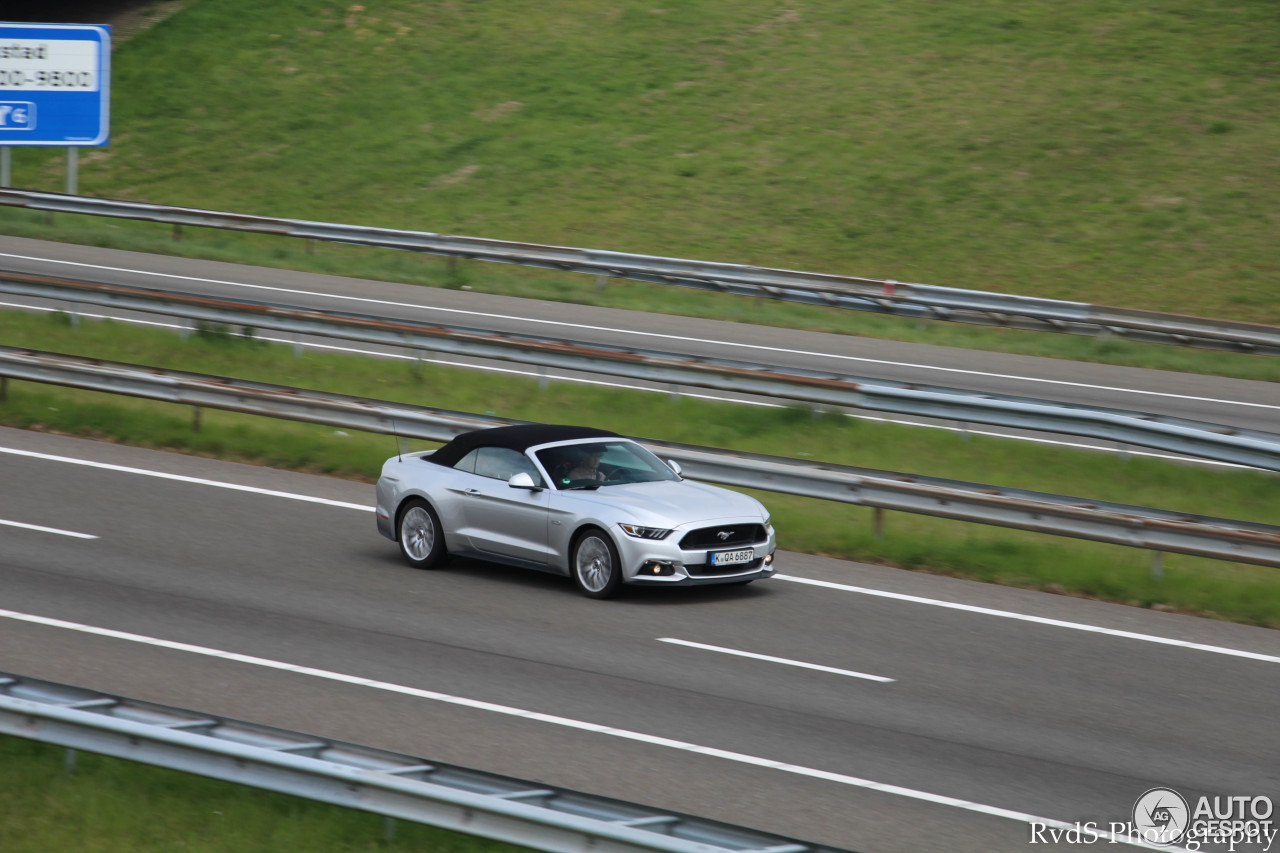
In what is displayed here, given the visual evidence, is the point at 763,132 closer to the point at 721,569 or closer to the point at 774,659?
the point at 721,569

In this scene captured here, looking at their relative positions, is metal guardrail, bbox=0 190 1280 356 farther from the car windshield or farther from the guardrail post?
the car windshield

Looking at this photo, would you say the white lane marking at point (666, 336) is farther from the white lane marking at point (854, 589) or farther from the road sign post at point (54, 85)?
the white lane marking at point (854, 589)

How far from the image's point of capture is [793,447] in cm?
1744

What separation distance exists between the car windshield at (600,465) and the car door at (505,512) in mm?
200

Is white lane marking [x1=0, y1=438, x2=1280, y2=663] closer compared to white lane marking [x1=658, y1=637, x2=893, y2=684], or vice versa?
white lane marking [x1=658, y1=637, x2=893, y2=684]

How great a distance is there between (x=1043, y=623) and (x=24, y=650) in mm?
7697

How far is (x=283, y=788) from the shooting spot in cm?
613

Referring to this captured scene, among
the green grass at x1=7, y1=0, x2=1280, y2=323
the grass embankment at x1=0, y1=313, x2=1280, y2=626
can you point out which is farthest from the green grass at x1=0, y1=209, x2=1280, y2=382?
the grass embankment at x1=0, y1=313, x2=1280, y2=626

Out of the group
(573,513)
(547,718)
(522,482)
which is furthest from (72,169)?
(547,718)

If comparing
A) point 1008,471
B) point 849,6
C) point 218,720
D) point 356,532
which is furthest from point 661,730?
point 849,6

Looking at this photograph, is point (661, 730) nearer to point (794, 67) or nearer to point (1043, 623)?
point (1043, 623)

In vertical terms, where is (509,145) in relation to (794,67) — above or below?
below

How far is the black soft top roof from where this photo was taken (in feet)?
42.3

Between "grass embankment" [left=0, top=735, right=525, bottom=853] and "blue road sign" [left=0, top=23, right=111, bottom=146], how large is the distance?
1188 inches
